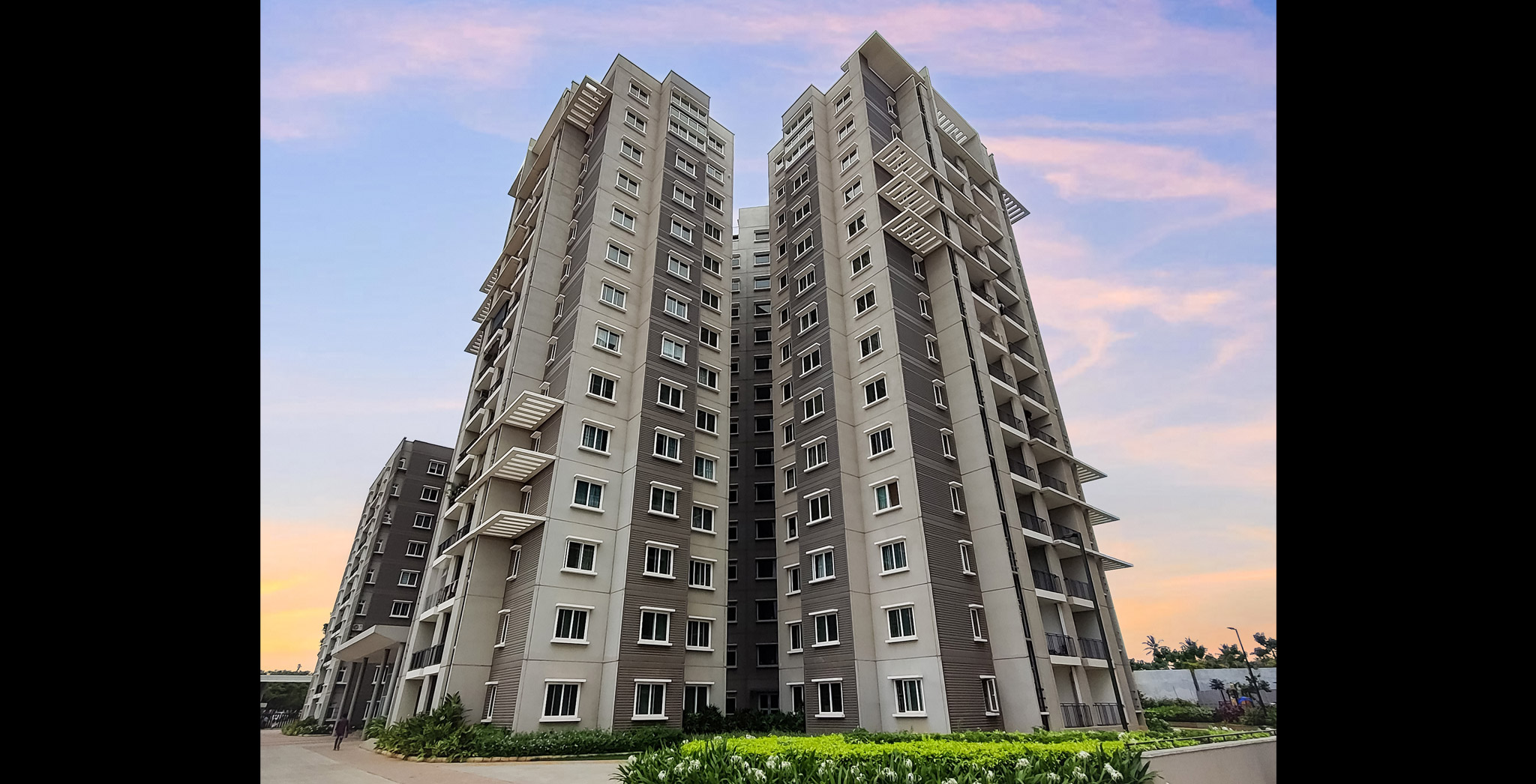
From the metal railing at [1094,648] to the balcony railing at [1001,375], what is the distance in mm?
14150

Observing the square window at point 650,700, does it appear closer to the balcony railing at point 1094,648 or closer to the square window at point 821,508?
the square window at point 821,508

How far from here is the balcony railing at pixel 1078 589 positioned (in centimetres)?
3591

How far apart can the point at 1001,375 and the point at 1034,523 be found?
379 inches

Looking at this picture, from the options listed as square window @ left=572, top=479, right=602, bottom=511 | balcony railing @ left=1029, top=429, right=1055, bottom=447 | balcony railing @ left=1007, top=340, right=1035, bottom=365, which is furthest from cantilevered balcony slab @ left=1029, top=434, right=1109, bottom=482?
square window @ left=572, top=479, right=602, bottom=511

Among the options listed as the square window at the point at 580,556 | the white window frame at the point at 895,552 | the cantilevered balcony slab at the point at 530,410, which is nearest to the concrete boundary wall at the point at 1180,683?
the white window frame at the point at 895,552

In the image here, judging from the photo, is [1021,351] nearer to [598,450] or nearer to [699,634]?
[699,634]

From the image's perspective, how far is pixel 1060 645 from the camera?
3173cm

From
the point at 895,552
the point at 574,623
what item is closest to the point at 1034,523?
the point at 895,552

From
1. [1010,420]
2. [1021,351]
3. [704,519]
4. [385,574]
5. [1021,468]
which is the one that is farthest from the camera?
[385,574]

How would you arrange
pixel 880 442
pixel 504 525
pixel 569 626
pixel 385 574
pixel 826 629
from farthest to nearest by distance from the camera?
1. pixel 385 574
2. pixel 880 442
3. pixel 826 629
4. pixel 504 525
5. pixel 569 626

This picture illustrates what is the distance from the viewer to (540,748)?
78.3 ft
